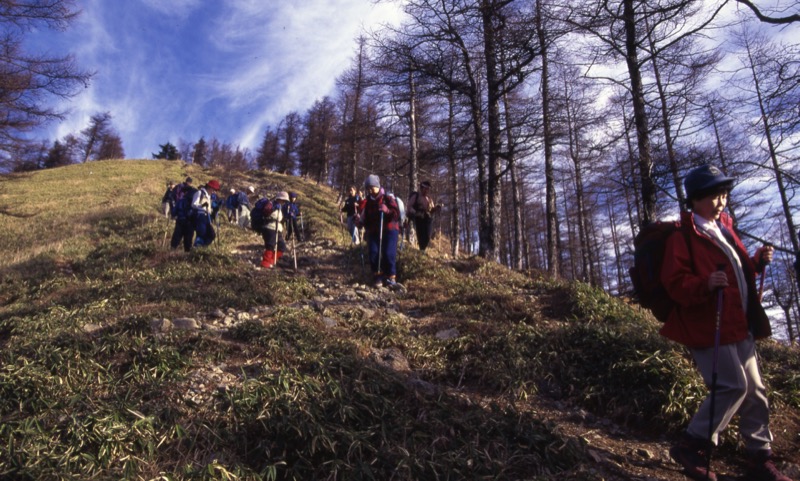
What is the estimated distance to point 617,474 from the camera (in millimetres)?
2855

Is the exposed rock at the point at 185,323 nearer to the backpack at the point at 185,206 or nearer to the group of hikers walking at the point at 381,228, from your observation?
the group of hikers walking at the point at 381,228

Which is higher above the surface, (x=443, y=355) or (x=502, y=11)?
(x=502, y=11)

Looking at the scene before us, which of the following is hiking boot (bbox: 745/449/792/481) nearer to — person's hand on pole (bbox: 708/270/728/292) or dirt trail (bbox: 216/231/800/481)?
dirt trail (bbox: 216/231/800/481)

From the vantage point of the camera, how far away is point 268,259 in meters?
9.90

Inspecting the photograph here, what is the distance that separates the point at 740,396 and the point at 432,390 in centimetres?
201

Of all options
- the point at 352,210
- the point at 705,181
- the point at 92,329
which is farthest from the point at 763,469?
the point at 352,210

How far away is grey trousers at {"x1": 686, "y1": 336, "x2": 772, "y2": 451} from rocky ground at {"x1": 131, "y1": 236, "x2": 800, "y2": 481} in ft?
1.32

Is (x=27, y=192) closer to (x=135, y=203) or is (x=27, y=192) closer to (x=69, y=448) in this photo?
(x=135, y=203)

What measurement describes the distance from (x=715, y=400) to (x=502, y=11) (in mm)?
9398

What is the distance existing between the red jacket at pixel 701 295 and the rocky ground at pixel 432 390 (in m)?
0.90

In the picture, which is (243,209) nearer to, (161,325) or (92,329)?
(92,329)

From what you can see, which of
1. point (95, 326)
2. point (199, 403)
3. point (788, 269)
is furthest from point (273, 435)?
point (788, 269)

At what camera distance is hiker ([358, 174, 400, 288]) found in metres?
8.09

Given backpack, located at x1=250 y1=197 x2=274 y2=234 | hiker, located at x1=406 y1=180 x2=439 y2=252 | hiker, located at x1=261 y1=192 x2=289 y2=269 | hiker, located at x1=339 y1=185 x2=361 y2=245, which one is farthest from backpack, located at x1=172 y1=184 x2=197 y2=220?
hiker, located at x1=406 y1=180 x2=439 y2=252
